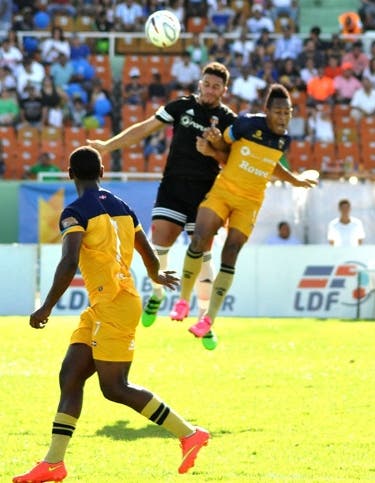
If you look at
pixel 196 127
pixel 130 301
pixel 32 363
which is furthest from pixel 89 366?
pixel 32 363

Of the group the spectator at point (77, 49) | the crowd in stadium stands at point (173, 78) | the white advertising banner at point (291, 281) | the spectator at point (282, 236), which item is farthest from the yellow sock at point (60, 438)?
the spectator at point (77, 49)

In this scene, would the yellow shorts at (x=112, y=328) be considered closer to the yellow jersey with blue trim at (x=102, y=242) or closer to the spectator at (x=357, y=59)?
the yellow jersey with blue trim at (x=102, y=242)

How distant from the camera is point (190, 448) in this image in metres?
7.85

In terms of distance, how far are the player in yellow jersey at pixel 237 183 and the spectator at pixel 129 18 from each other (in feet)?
59.5

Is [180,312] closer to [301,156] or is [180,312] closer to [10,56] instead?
[301,156]

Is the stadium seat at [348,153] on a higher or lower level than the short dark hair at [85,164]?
lower

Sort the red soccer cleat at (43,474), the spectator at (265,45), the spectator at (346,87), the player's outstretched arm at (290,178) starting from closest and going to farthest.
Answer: the red soccer cleat at (43,474), the player's outstretched arm at (290,178), the spectator at (346,87), the spectator at (265,45)

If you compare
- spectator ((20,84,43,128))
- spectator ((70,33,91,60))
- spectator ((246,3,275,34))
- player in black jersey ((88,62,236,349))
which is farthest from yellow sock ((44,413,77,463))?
spectator ((246,3,275,34))

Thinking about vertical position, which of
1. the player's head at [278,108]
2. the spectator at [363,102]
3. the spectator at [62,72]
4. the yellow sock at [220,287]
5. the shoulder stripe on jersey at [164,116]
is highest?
the player's head at [278,108]

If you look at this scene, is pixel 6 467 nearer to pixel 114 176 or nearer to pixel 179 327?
pixel 179 327

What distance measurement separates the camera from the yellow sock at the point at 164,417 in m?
7.69

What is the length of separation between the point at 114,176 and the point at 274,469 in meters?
17.1

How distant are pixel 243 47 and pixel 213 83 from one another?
1700cm

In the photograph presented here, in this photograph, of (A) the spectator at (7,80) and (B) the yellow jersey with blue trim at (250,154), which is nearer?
(B) the yellow jersey with blue trim at (250,154)
